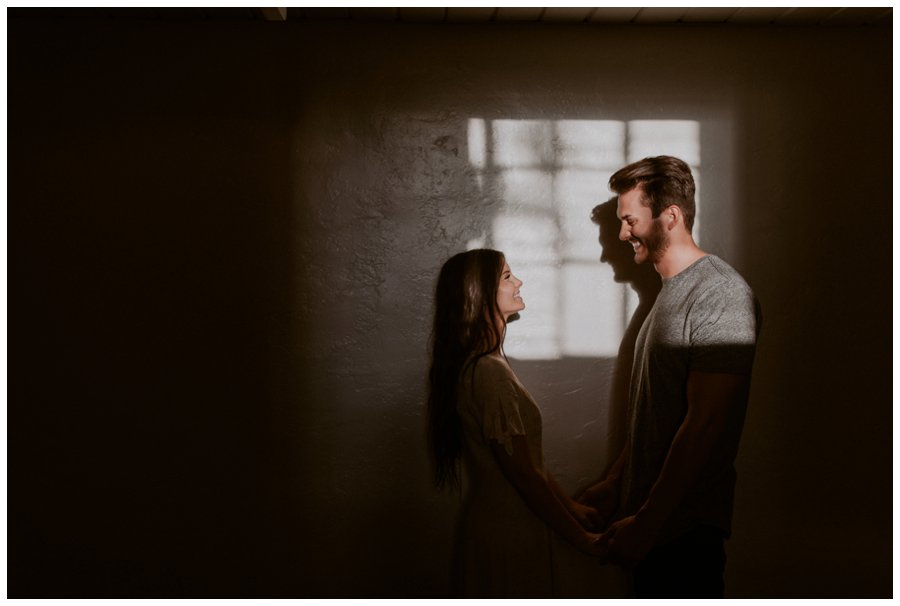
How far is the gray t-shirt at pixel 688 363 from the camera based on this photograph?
3.56 meters

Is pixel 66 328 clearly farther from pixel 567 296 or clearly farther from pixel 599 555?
pixel 599 555

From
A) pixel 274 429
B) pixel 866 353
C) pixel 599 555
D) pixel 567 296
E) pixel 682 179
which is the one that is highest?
pixel 682 179

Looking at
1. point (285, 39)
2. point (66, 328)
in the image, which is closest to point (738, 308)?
point (285, 39)

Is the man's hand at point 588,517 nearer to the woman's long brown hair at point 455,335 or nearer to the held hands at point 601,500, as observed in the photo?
the held hands at point 601,500

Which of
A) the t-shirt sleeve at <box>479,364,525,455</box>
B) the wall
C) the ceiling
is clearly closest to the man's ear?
the wall

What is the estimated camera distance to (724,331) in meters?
3.55

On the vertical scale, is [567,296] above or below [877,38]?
below

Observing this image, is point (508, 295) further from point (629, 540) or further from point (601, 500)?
point (629, 540)

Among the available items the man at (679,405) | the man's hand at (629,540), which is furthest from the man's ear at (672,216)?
the man's hand at (629,540)

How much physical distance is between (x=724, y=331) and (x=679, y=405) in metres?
0.38

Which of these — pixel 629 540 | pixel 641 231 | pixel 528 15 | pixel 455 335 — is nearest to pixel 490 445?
pixel 455 335

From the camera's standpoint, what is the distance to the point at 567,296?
3.84 meters

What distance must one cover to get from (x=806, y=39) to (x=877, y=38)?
351 millimetres

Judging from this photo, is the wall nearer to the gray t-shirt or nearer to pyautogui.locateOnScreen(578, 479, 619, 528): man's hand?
pyautogui.locateOnScreen(578, 479, 619, 528): man's hand
